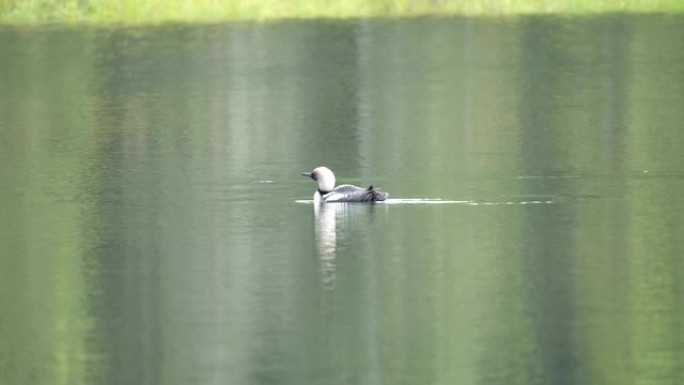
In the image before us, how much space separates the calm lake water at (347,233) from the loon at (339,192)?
0.22m

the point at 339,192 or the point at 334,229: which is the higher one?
the point at 339,192

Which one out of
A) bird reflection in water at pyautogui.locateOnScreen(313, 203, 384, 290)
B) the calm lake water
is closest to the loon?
bird reflection in water at pyautogui.locateOnScreen(313, 203, 384, 290)

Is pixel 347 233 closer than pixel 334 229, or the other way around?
pixel 347 233

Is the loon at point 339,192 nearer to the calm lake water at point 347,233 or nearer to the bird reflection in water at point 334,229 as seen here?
the bird reflection in water at point 334,229

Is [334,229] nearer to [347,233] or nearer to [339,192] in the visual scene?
[347,233]

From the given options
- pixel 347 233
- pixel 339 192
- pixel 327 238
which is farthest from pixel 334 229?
pixel 339 192

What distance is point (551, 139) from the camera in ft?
107

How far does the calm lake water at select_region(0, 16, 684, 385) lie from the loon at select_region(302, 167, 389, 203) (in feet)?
0.72

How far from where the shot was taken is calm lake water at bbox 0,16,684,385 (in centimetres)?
1762

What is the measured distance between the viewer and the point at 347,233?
77.0 ft

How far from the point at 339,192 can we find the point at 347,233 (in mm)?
2099

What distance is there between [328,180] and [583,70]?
22219 millimetres

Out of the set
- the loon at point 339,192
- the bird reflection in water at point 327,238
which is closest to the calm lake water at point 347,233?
the bird reflection in water at point 327,238

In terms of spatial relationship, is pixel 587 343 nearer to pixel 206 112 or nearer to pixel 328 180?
pixel 328 180
